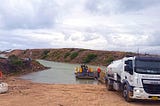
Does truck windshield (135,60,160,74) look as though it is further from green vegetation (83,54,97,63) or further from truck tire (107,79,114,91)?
green vegetation (83,54,97,63)

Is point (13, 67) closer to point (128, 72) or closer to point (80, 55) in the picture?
point (128, 72)

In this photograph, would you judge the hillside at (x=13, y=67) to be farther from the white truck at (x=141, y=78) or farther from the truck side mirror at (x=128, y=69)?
the white truck at (x=141, y=78)

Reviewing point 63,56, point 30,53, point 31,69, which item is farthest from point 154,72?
point 30,53

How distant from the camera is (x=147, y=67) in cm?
1603

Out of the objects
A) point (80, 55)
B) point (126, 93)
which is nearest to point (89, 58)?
point (80, 55)

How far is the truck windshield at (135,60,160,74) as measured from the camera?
15.8 m

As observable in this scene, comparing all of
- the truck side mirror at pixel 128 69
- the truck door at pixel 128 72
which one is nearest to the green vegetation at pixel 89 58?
the truck door at pixel 128 72

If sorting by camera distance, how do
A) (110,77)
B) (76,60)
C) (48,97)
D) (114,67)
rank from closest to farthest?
(48,97)
(114,67)
(110,77)
(76,60)

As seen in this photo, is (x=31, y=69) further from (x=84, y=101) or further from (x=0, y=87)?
(x=84, y=101)

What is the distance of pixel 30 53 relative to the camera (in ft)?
431

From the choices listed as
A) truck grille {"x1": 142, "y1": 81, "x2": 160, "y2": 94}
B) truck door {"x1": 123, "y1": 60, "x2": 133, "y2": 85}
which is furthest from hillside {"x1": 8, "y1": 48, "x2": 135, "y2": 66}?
truck grille {"x1": 142, "y1": 81, "x2": 160, "y2": 94}

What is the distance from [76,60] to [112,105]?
279 ft

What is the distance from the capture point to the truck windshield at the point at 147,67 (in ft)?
52.0

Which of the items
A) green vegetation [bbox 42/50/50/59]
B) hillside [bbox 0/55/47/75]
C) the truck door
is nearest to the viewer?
the truck door
